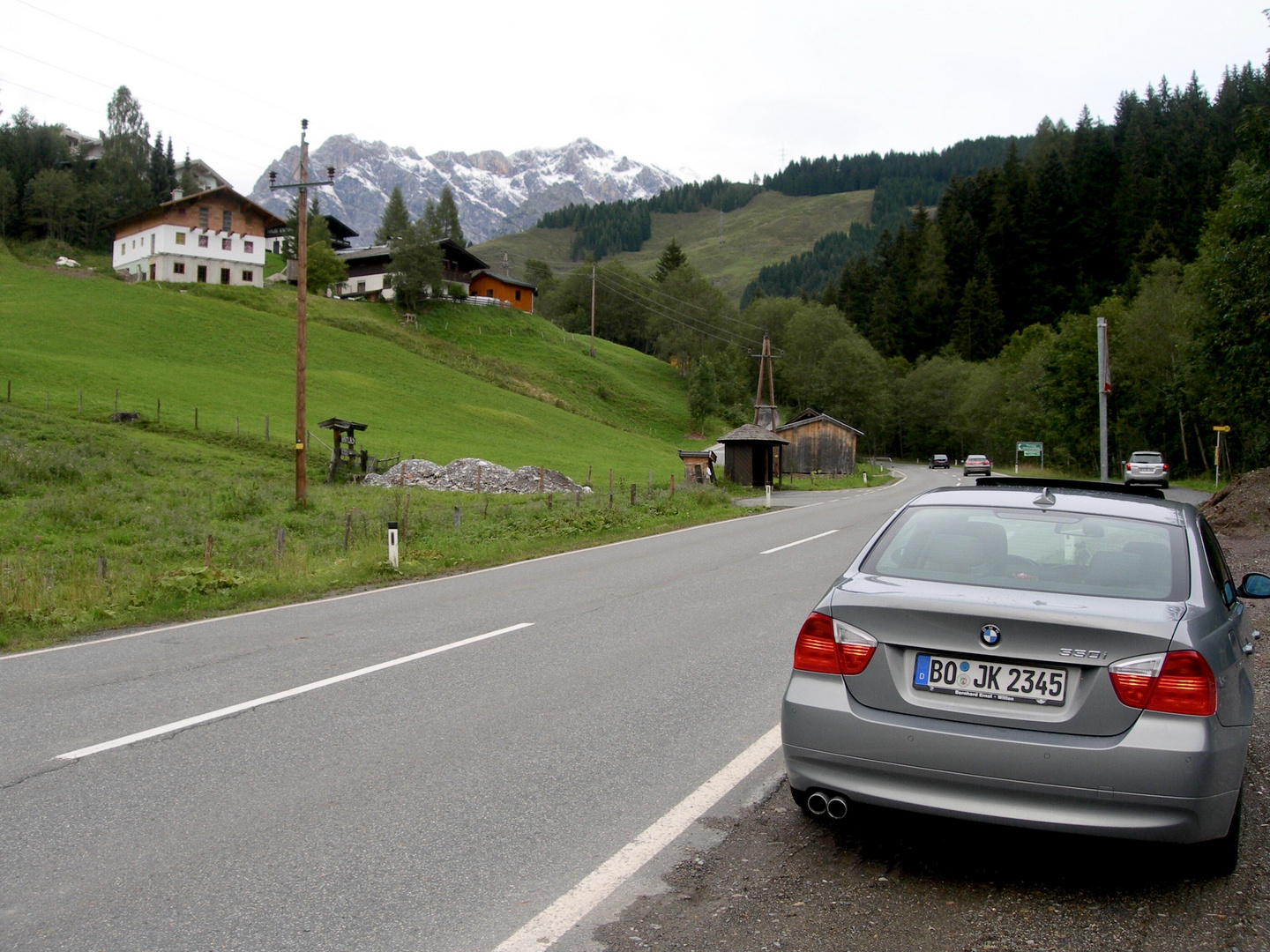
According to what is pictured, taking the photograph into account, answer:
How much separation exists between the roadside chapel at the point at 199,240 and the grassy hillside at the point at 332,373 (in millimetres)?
5113

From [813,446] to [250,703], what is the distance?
67039 mm

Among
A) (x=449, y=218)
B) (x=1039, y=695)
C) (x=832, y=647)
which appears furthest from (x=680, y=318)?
(x=1039, y=695)

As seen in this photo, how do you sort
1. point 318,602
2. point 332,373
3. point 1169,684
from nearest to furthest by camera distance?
point 1169,684 < point 318,602 < point 332,373

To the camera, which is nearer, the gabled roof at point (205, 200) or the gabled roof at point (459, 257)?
the gabled roof at point (205, 200)

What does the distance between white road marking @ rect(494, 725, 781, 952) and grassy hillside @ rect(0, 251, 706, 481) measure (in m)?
39.4

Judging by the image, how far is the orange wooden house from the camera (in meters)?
98.9

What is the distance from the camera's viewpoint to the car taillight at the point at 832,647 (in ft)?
13.1

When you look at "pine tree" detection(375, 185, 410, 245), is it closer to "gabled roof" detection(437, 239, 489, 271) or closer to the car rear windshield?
"gabled roof" detection(437, 239, 489, 271)

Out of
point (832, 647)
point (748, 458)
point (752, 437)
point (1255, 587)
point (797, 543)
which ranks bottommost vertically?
point (797, 543)

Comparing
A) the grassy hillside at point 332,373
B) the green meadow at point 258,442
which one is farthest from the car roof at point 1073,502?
the grassy hillside at point 332,373

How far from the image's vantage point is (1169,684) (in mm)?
3541

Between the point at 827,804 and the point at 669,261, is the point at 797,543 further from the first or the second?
the point at 669,261

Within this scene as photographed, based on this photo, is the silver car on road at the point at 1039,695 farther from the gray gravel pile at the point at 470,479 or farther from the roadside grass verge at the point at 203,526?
the gray gravel pile at the point at 470,479

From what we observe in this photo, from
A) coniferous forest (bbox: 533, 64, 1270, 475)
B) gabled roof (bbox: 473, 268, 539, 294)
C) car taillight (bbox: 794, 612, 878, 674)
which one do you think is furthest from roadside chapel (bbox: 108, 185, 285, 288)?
car taillight (bbox: 794, 612, 878, 674)
